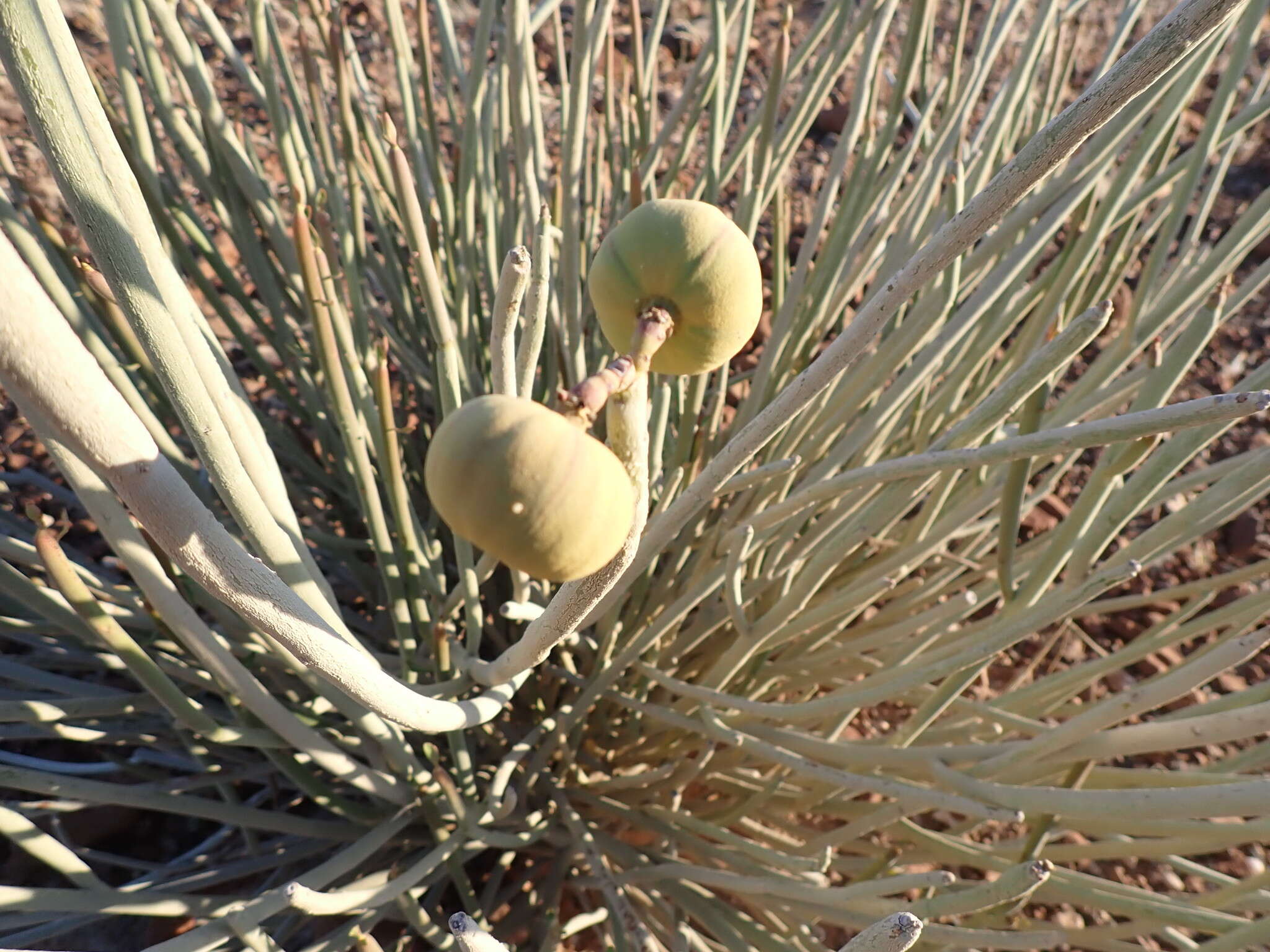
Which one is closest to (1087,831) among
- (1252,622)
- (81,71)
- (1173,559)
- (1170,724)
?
(1252,622)

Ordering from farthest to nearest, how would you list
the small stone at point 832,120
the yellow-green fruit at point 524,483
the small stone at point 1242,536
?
the small stone at point 832,120
the small stone at point 1242,536
the yellow-green fruit at point 524,483

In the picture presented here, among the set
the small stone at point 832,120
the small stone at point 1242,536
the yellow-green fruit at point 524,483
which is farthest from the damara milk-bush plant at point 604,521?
the small stone at point 832,120

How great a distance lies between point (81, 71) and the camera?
25 centimetres

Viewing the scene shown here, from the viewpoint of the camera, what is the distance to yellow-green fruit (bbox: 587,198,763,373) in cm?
26

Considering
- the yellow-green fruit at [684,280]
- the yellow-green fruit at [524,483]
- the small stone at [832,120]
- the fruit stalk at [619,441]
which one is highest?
the small stone at [832,120]

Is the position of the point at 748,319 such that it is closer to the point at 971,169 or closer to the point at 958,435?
the point at 958,435

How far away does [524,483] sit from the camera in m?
0.20

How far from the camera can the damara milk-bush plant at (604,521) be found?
266 mm

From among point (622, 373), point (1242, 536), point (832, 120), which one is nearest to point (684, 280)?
point (622, 373)

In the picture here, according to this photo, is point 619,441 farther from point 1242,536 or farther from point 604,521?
point 1242,536

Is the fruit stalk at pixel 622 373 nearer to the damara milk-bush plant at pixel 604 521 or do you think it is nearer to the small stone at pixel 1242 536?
the damara milk-bush plant at pixel 604 521

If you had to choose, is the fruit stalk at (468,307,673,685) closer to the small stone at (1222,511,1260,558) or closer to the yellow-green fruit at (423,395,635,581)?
the yellow-green fruit at (423,395,635,581)

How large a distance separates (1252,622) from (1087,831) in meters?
0.20

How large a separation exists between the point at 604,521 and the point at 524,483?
0.08ft
